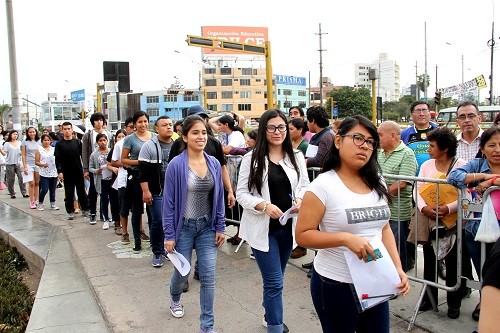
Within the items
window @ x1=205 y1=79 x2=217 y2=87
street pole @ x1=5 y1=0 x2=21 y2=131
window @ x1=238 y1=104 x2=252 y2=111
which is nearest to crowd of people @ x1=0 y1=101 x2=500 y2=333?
street pole @ x1=5 y1=0 x2=21 y2=131

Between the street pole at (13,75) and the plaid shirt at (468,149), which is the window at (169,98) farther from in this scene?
the plaid shirt at (468,149)

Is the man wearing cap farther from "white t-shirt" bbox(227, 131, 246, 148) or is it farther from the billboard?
the billboard

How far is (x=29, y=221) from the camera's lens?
890 centimetres

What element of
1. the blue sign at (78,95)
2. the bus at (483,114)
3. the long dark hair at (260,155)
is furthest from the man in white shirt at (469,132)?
the blue sign at (78,95)

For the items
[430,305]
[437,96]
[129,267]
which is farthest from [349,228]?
[437,96]

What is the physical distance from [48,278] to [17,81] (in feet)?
32.9

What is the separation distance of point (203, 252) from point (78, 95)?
106245 millimetres

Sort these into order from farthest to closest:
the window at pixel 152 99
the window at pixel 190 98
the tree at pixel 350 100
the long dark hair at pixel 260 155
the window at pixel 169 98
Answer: the window at pixel 152 99 < the window at pixel 190 98 < the window at pixel 169 98 < the tree at pixel 350 100 < the long dark hair at pixel 260 155

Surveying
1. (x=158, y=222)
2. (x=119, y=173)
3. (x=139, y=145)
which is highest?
(x=139, y=145)

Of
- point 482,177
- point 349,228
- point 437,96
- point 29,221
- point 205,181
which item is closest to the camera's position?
point 349,228

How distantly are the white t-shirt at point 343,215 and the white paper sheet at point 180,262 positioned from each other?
5.37ft

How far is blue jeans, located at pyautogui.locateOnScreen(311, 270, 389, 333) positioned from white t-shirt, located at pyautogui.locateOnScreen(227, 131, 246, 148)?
4.43 meters

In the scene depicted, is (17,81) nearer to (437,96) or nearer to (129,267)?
(129,267)

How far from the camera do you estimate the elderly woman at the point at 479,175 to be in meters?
3.43
